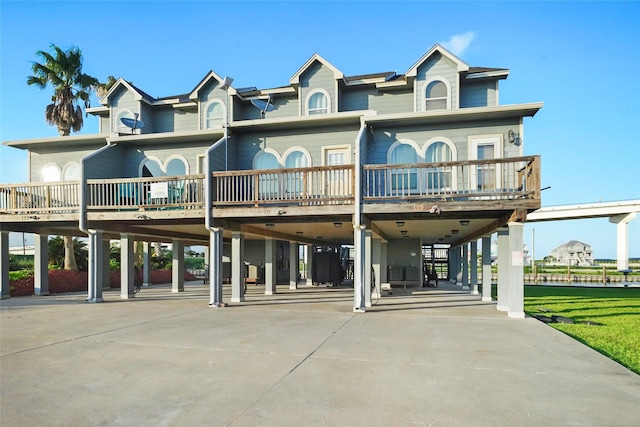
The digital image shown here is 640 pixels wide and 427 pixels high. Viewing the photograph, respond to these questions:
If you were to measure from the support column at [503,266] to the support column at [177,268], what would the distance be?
537 inches

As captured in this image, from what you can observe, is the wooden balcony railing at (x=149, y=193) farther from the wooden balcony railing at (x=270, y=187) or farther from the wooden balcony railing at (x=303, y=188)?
the wooden balcony railing at (x=270, y=187)

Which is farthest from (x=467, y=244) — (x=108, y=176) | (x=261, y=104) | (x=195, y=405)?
(x=195, y=405)

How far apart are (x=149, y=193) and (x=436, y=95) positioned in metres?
10.4

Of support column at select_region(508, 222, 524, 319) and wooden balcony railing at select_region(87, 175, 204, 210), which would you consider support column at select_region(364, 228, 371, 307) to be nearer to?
support column at select_region(508, 222, 524, 319)

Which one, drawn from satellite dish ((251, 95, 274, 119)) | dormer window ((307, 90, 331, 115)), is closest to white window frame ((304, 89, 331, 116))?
dormer window ((307, 90, 331, 115))

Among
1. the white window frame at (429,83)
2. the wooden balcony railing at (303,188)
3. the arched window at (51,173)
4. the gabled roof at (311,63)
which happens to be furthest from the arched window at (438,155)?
the arched window at (51,173)

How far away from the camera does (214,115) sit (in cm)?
1599

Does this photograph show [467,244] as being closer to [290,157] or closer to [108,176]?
[290,157]

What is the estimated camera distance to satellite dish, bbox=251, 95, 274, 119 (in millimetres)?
14859

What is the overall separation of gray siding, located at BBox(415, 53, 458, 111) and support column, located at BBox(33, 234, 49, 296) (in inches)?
608

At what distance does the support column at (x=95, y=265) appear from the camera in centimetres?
1341

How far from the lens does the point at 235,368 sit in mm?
5648

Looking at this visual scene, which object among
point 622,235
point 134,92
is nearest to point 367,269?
point 134,92

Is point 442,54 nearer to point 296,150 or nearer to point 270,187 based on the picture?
point 296,150
